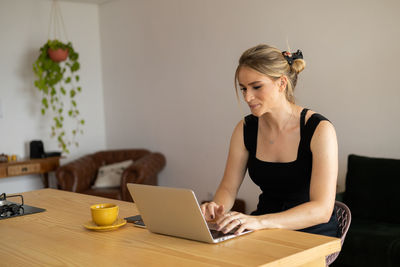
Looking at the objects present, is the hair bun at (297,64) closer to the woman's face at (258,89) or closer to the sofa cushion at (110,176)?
the woman's face at (258,89)

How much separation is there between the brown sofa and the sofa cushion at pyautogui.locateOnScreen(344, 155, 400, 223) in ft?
6.89

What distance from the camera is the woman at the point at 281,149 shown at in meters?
1.99

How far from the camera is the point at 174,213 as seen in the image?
160cm

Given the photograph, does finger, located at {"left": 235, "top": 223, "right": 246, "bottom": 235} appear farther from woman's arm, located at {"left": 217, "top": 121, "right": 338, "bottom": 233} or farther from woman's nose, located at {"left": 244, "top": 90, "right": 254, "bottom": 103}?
woman's nose, located at {"left": 244, "top": 90, "right": 254, "bottom": 103}

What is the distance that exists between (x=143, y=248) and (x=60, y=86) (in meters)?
4.77

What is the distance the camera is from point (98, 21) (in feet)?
20.9

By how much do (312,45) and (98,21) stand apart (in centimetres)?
325

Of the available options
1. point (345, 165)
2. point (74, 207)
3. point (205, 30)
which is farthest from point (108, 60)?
point (74, 207)

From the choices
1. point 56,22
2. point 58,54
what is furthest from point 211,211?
point 56,22

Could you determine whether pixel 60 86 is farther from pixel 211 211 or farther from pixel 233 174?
pixel 211 211

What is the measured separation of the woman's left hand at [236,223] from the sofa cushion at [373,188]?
2059 mm

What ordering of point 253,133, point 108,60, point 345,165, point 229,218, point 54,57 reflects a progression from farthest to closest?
point 108,60, point 54,57, point 345,165, point 253,133, point 229,218

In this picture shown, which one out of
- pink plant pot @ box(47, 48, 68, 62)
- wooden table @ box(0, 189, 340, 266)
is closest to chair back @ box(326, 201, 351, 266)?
wooden table @ box(0, 189, 340, 266)

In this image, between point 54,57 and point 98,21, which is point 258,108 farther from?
point 98,21
